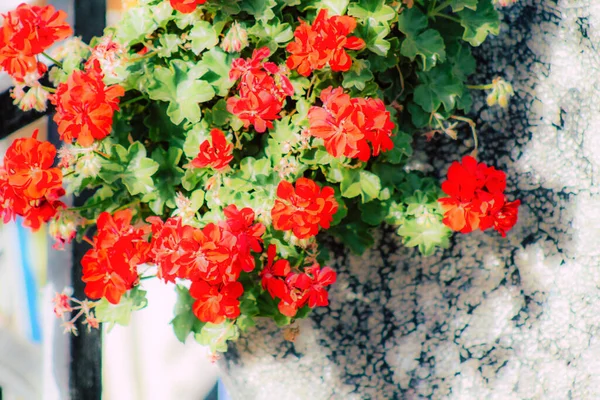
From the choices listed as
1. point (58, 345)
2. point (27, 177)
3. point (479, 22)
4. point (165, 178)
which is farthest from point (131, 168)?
point (58, 345)

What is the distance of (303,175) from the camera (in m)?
1.19

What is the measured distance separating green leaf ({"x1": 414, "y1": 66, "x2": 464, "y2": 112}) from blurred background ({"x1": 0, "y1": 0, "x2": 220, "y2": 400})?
1226mm

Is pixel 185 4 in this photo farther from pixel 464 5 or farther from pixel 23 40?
pixel 464 5

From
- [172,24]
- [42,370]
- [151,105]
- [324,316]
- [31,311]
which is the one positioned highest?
[172,24]

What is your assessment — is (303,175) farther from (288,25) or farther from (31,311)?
(31,311)

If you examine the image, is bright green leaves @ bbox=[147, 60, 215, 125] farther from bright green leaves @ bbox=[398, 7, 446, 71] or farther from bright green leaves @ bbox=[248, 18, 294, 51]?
bright green leaves @ bbox=[398, 7, 446, 71]

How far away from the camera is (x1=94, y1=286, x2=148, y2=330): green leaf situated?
1176mm

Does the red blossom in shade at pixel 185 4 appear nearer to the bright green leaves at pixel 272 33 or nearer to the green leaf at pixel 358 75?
the bright green leaves at pixel 272 33

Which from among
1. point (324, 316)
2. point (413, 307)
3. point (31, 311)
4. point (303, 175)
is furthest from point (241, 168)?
point (31, 311)

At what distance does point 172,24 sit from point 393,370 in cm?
91

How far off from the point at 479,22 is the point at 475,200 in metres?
0.36

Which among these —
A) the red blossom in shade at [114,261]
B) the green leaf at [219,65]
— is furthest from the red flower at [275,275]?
the green leaf at [219,65]

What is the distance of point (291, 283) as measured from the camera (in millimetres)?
1094

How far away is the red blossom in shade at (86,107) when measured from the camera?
1.06m
